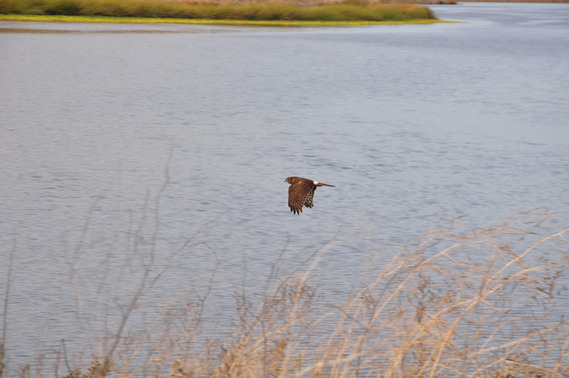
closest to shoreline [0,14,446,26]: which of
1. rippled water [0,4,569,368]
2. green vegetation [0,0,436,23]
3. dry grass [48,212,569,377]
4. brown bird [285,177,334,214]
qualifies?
green vegetation [0,0,436,23]

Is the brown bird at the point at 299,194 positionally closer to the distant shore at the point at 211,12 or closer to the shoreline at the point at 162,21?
the shoreline at the point at 162,21

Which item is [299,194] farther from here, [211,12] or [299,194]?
[211,12]

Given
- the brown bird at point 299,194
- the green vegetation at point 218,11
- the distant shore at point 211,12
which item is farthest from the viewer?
the green vegetation at point 218,11

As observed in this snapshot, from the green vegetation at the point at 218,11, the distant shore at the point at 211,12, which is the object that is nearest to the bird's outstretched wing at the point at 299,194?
the distant shore at the point at 211,12

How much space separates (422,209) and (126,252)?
86.3 inches

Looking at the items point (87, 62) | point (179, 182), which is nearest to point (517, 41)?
point (87, 62)

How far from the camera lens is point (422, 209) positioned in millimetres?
6000

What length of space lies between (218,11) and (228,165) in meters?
24.2

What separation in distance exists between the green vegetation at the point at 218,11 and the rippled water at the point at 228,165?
36.6 feet

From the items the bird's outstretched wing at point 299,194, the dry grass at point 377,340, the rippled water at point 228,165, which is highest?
the bird's outstretched wing at point 299,194

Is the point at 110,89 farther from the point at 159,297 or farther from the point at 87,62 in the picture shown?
the point at 159,297

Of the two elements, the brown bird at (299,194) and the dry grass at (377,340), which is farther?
the brown bird at (299,194)

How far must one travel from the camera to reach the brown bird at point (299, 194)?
436 cm

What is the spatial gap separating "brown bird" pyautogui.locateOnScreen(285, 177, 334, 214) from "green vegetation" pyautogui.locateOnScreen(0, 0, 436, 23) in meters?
23.1
